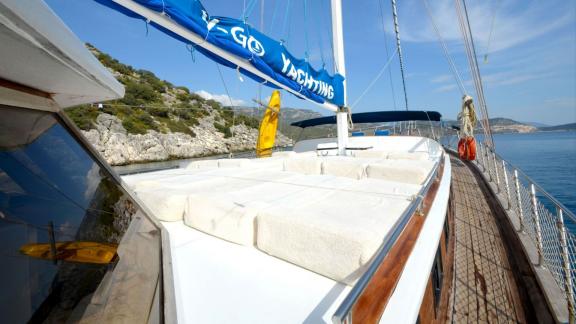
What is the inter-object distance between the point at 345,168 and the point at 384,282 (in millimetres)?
2401

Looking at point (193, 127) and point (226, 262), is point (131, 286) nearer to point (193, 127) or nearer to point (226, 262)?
point (226, 262)

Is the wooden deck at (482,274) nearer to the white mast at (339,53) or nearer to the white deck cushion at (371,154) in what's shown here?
the white deck cushion at (371,154)

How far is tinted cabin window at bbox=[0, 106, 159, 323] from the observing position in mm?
791

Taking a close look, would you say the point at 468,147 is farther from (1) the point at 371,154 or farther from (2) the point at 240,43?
(2) the point at 240,43

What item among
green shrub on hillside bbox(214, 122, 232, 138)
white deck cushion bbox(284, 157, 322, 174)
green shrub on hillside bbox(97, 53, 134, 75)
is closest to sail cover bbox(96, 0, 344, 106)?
white deck cushion bbox(284, 157, 322, 174)

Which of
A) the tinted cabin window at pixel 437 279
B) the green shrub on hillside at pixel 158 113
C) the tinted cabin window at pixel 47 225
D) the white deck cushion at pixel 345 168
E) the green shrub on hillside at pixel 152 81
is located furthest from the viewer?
the green shrub on hillside at pixel 152 81

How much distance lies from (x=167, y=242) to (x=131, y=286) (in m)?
0.58

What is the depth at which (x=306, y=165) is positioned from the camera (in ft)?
13.7

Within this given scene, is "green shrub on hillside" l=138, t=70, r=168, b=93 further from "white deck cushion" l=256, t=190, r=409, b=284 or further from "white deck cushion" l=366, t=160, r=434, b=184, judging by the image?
"white deck cushion" l=256, t=190, r=409, b=284

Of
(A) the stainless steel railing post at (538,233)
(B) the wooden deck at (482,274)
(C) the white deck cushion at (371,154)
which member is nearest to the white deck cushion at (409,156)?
(C) the white deck cushion at (371,154)

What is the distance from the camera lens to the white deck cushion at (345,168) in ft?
11.4

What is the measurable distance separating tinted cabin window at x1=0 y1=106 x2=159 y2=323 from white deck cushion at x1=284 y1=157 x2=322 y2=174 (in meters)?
2.98

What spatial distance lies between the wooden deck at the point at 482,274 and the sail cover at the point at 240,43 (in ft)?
10.1

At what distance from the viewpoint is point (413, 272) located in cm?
144
